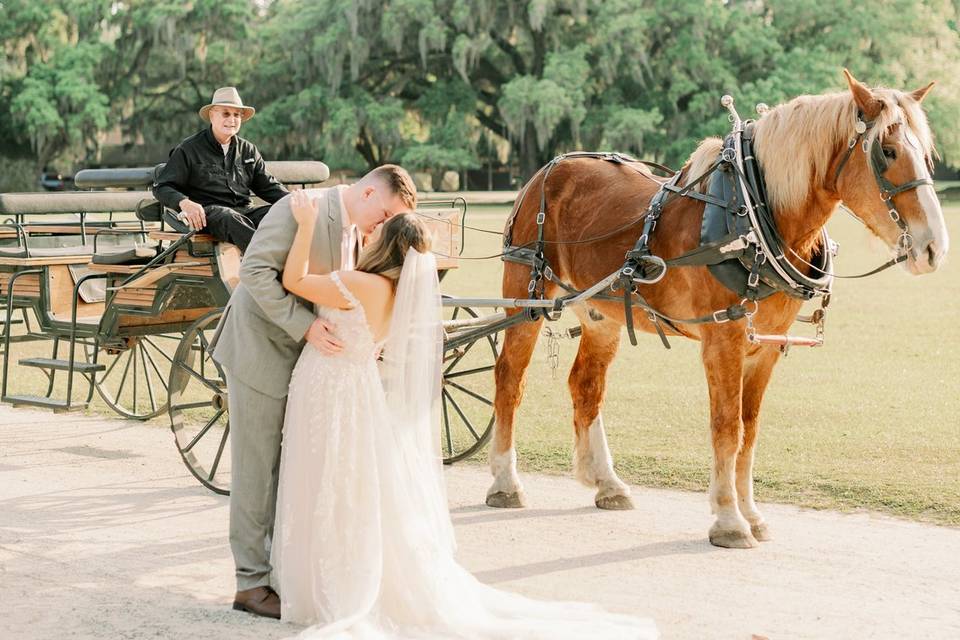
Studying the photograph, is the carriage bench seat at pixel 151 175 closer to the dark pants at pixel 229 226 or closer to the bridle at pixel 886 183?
the dark pants at pixel 229 226

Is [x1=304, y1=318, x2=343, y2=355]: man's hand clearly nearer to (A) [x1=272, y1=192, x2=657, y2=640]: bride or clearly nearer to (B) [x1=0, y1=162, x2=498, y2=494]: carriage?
(A) [x1=272, y1=192, x2=657, y2=640]: bride

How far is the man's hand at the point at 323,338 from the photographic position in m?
4.60

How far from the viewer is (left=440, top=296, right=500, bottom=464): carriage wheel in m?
7.52

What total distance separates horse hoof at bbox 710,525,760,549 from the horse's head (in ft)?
4.94

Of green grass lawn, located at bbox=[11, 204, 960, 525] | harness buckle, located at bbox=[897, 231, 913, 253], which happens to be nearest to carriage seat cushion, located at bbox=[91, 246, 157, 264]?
green grass lawn, located at bbox=[11, 204, 960, 525]

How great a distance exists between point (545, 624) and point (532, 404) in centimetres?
559

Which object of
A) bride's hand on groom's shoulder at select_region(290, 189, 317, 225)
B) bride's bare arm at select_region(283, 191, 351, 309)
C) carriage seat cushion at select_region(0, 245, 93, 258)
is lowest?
carriage seat cushion at select_region(0, 245, 93, 258)

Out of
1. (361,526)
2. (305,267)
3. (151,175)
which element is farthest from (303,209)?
(151,175)

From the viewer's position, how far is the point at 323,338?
460cm

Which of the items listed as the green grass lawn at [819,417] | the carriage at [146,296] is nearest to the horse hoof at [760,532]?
the green grass lawn at [819,417]

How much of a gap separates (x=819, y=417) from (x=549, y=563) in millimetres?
4309

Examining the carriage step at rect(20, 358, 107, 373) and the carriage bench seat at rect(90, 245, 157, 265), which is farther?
the carriage step at rect(20, 358, 107, 373)

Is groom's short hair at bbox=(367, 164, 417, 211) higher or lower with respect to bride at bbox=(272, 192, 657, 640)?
higher

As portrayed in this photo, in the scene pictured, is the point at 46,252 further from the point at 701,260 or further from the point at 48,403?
the point at 701,260
